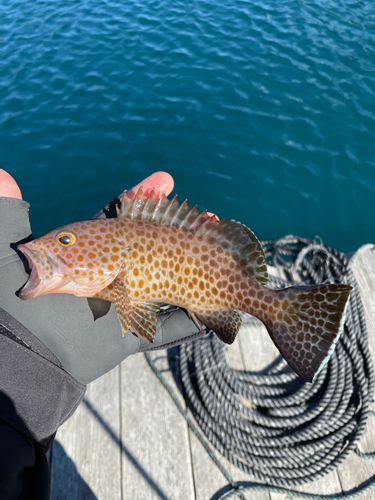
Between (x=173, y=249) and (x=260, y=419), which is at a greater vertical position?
(x=173, y=249)

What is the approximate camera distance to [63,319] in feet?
10.4

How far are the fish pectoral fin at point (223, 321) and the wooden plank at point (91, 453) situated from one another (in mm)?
1732

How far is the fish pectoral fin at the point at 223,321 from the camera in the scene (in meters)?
3.02

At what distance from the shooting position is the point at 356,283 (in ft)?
17.5

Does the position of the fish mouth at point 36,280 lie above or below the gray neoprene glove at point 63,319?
above

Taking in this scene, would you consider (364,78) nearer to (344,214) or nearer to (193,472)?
(344,214)

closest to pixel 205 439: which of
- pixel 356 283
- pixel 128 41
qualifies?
pixel 356 283

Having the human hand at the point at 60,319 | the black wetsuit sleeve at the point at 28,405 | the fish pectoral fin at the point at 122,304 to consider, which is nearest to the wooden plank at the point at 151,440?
the human hand at the point at 60,319

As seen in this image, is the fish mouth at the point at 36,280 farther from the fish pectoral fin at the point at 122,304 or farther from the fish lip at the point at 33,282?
the fish pectoral fin at the point at 122,304

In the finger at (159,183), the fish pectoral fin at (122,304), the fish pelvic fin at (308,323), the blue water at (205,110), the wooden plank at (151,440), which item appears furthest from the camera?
the blue water at (205,110)

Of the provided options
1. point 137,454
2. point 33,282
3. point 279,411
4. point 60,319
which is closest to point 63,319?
point 60,319

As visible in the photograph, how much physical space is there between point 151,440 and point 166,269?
206cm

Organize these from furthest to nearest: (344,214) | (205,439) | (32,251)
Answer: (344,214), (205,439), (32,251)

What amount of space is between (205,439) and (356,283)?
3.15 metres
